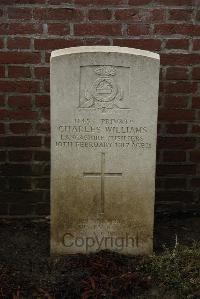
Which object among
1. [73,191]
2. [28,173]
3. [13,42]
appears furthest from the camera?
[28,173]

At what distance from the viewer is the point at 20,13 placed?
4.52 m

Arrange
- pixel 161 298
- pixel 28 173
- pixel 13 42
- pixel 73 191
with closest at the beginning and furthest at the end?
pixel 161 298 < pixel 73 191 < pixel 13 42 < pixel 28 173

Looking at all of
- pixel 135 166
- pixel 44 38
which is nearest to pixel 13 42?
pixel 44 38

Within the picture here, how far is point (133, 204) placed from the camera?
13.8 ft

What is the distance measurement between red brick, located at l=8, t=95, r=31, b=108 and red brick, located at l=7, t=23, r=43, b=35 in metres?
0.50

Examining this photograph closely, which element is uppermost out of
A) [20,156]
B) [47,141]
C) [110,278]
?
[47,141]

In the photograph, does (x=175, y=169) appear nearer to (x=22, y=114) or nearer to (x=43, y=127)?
(x=43, y=127)

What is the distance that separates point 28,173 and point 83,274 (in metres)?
1.19

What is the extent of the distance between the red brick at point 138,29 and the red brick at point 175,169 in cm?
110

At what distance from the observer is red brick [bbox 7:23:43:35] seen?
4551 mm

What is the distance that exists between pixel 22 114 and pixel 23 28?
67 cm

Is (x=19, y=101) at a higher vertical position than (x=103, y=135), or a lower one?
higher

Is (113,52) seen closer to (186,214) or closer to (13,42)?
(13,42)

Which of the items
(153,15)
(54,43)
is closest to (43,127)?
(54,43)
